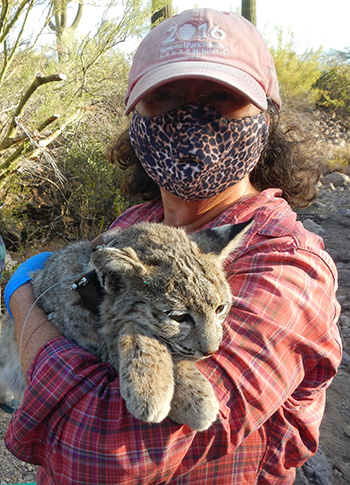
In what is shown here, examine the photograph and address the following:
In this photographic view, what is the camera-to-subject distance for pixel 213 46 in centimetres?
231

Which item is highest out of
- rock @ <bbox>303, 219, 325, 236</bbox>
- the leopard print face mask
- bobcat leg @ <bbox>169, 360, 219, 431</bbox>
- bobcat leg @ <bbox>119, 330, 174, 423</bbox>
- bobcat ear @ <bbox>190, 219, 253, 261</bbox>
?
the leopard print face mask

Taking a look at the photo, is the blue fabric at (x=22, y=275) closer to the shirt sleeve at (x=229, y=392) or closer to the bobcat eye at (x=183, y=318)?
the shirt sleeve at (x=229, y=392)

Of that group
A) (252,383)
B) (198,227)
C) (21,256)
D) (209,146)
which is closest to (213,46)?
(209,146)

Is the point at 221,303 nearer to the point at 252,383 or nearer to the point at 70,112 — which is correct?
the point at 252,383

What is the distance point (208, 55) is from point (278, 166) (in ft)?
3.75

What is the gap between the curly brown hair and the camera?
10.4 ft

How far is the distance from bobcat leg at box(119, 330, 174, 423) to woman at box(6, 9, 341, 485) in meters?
0.07

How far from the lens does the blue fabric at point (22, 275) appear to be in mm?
2947

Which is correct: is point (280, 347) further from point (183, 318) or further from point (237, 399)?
point (183, 318)

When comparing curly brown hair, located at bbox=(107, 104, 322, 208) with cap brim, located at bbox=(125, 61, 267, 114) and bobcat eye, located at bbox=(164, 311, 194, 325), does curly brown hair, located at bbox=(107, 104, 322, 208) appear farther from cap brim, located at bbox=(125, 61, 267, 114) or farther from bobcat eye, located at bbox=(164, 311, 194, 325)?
bobcat eye, located at bbox=(164, 311, 194, 325)

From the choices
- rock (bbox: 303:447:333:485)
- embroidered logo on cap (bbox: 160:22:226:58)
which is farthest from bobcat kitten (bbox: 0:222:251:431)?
rock (bbox: 303:447:333:485)

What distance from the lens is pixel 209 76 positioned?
7.34ft

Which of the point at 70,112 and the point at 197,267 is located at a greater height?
the point at 70,112

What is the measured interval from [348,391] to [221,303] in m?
4.18
